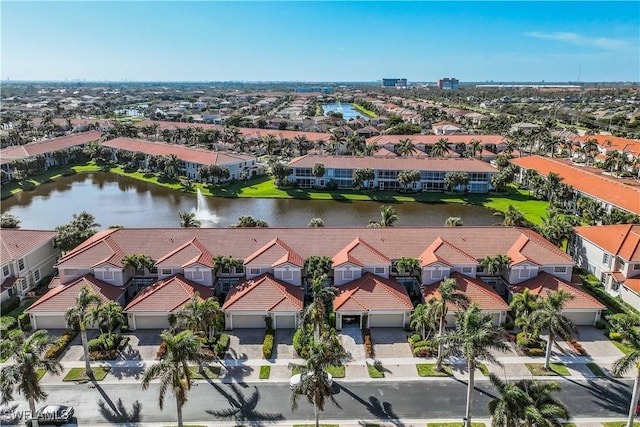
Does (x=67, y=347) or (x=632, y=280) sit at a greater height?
(x=632, y=280)

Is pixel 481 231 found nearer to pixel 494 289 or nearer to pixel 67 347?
pixel 494 289

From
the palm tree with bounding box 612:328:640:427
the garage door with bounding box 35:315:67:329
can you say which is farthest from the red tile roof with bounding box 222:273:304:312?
the palm tree with bounding box 612:328:640:427

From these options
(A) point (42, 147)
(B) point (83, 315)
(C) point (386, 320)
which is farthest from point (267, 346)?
(A) point (42, 147)

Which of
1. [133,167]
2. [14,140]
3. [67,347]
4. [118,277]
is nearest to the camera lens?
[67,347]

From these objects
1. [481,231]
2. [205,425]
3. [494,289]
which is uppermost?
[481,231]

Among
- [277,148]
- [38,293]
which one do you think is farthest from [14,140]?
[38,293]

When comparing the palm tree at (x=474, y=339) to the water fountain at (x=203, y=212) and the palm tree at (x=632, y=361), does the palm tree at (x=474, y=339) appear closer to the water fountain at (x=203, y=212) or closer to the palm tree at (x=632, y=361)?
the palm tree at (x=632, y=361)

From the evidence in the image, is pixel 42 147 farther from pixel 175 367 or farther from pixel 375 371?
pixel 375 371
